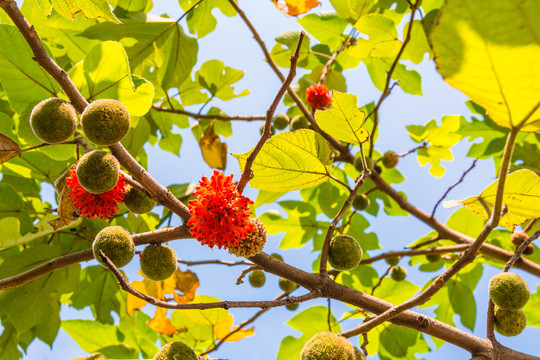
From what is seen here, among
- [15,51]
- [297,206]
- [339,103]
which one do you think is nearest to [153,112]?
[297,206]

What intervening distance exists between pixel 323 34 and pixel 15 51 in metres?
2.47

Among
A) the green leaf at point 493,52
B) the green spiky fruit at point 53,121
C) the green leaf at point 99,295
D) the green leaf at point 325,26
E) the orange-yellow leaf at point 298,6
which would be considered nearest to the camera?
the green leaf at point 493,52

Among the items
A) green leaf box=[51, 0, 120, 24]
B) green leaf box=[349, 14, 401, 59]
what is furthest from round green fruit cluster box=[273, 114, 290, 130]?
green leaf box=[51, 0, 120, 24]

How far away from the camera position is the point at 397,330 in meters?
2.72

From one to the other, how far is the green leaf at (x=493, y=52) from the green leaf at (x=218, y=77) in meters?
2.78

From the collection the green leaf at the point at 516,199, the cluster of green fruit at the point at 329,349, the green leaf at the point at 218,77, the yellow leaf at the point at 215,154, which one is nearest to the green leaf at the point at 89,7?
the yellow leaf at the point at 215,154

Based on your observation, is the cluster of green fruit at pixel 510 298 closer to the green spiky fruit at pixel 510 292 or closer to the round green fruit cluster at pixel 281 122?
the green spiky fruit at pixel 510 292

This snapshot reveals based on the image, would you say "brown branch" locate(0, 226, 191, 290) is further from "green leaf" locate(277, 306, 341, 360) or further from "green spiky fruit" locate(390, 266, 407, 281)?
"green spiky fruit" locate(390, 266, 407, 281)

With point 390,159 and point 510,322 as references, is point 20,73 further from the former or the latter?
point 390,159

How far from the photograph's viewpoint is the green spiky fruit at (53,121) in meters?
1.42

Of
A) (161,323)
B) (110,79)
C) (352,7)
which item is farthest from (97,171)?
(352,7)

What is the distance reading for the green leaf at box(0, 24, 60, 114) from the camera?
1690mm

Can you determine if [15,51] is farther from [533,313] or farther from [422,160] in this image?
[533,313]

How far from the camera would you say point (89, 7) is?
1.52 metres
